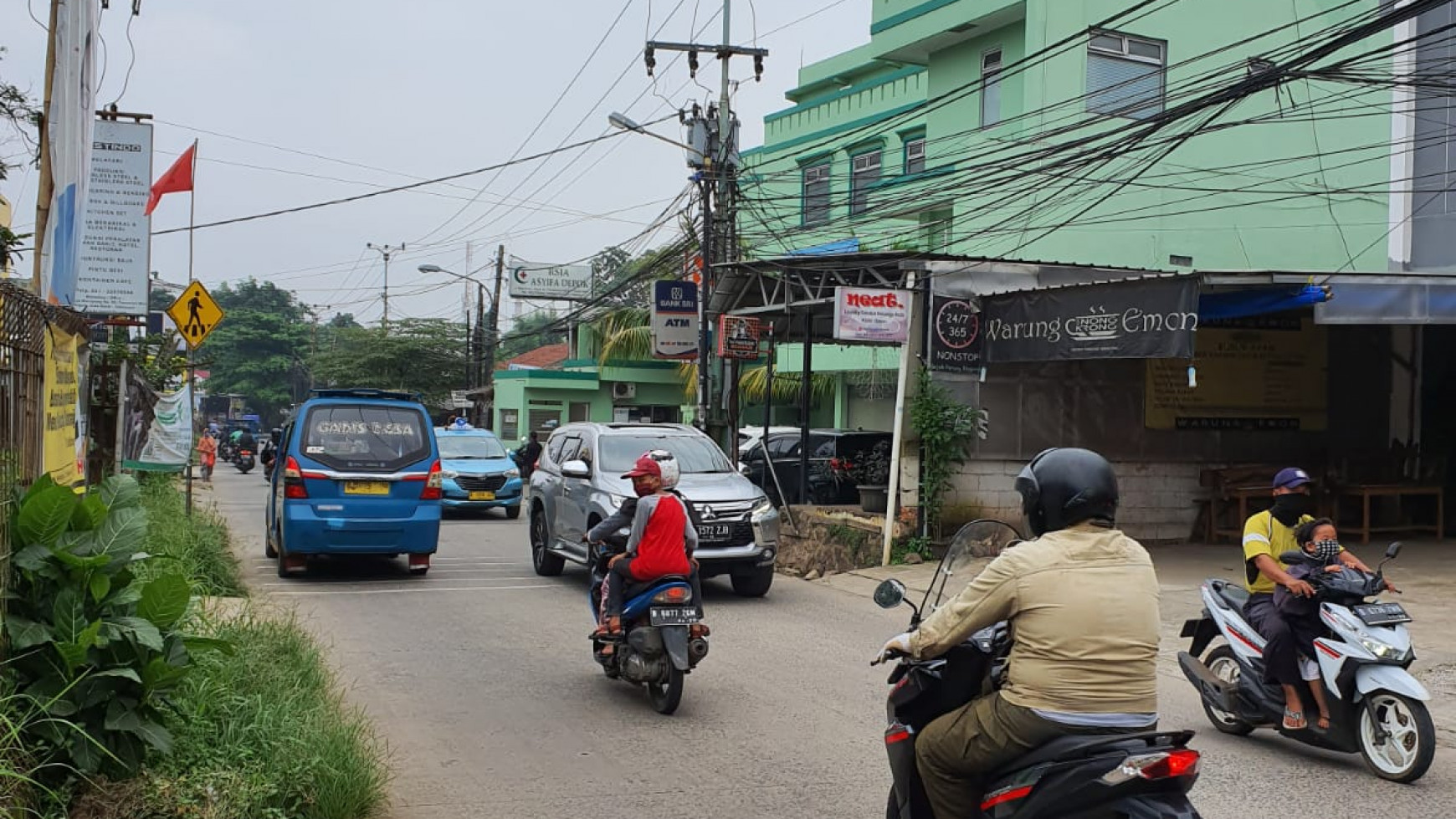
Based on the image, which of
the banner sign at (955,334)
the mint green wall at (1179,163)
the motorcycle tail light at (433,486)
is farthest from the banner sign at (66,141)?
the mint green wall at (1179,163)

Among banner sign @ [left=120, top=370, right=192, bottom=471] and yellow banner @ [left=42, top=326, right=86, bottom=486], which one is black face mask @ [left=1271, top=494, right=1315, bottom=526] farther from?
banner sign @ [left=120, top=370, right=192, bottom=471]

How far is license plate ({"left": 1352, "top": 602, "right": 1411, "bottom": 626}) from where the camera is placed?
21.5 ft

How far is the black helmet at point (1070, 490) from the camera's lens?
3.71m

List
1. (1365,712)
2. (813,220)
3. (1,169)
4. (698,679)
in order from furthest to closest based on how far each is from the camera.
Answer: (813,220) → (1,169) → (698,679) → (1365,712)

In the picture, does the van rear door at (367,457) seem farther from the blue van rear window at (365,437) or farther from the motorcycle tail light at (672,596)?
the motorcycle tail light at (672,596)

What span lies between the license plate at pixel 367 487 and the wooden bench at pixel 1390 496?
12914 mm

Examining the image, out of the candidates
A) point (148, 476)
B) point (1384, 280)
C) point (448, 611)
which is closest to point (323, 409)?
point (448, 611)

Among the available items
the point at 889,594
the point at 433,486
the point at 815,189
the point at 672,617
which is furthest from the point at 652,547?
the point at 815,189

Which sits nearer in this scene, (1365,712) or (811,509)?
(1365,712)

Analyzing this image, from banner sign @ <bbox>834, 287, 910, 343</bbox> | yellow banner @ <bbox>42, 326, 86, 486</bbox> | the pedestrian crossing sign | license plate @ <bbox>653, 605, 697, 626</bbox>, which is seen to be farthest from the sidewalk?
the pedestrian crossing sign

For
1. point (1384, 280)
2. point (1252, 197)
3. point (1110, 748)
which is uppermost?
point (1252, 197)

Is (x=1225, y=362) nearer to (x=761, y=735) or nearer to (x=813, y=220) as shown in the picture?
(x=761, y=735)

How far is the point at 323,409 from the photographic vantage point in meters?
13.6

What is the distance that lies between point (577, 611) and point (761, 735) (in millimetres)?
5076
